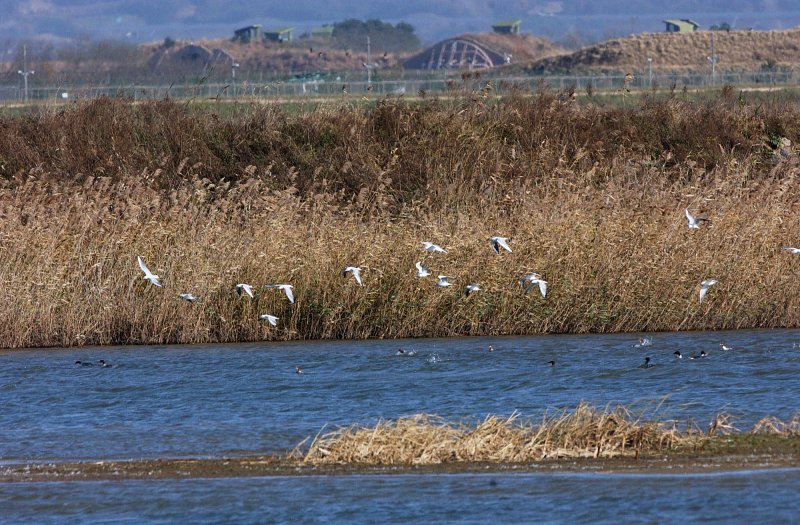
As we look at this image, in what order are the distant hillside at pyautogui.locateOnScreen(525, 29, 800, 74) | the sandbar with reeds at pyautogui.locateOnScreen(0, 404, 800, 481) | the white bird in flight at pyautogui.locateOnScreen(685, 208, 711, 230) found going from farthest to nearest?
the distant hillside at pyautogui.locateOnScreen(525, 29, 800, 74)
the white bird in flight at pyautogui.locateOnScreen(685, 208, 711, 230)
the sandbar with reeds at pyautogui.locateOnScreen(0, 404, 800, 481)

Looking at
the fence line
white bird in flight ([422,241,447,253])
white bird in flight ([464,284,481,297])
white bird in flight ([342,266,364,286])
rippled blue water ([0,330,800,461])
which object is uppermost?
the fence line

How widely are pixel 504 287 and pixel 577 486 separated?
7.81m

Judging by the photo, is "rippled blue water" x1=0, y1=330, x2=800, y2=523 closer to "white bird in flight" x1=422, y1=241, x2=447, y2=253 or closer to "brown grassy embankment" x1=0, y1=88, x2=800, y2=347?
"brown grassy embankment" x1=0, y1=88, x2=800, y2=347

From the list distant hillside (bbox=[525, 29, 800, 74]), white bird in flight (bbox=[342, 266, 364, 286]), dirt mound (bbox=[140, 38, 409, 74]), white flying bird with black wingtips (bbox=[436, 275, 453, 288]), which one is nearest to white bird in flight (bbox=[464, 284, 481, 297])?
white flying bird with black wingtips (bbox=[436, 275, 453, 288])

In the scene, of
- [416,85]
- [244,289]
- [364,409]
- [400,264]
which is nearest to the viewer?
[364,409]

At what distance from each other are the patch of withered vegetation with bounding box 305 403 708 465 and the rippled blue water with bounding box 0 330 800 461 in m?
0.76

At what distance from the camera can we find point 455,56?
139625 mm

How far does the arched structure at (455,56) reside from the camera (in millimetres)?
135500

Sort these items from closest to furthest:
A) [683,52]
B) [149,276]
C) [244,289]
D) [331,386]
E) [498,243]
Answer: [331,386] < [149,276] < [244,289] < [498,243] < [683,52]

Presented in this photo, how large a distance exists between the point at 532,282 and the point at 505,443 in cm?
661

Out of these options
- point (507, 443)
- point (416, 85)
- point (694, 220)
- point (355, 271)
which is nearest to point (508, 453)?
point (507, 443)

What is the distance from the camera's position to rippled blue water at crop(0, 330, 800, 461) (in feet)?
37.1

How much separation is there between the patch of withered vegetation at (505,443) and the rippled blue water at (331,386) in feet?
2.48

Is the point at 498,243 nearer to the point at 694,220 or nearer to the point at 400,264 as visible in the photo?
the point at 400,264
